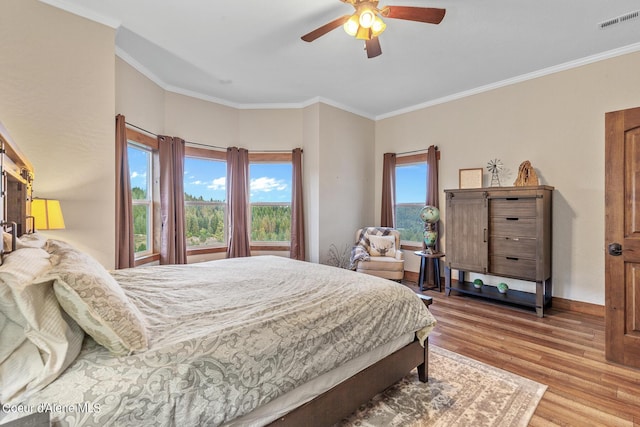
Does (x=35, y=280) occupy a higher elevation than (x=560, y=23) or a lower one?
lower

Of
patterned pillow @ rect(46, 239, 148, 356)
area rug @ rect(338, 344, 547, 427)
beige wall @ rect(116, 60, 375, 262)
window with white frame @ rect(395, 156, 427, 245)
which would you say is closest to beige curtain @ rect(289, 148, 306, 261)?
beige wall @ rect(116, 60, 375, 262)

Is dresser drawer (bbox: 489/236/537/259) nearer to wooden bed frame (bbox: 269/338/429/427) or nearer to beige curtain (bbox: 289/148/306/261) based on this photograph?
wooden bed frame (bbox: 269/338/429/427)

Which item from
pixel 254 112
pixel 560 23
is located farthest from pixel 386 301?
pixel 254 112

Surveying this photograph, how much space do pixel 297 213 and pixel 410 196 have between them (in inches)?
80.8

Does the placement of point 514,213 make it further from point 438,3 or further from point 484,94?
point 438,3

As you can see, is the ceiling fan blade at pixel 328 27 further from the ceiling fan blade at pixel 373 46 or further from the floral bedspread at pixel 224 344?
the floral bedspread at pixel 224 344

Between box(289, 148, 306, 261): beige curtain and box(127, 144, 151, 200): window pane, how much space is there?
209cm

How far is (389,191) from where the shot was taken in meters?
5.23

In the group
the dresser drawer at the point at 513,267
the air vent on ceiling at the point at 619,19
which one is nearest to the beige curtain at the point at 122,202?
the dresser drawer at the point at 513,267

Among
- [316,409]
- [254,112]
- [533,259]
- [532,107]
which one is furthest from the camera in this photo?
[254,112]

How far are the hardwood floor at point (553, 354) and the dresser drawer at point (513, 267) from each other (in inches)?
17.4

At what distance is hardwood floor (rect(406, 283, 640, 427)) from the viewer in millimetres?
1819

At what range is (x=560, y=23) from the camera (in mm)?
2732

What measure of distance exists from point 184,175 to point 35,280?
3.62 metres
